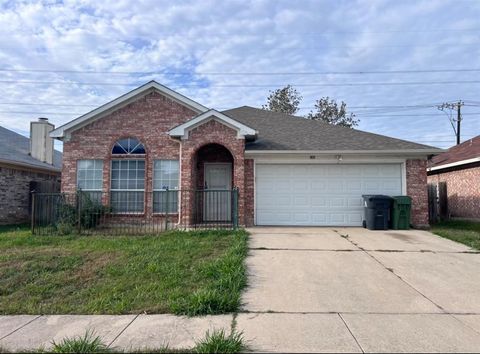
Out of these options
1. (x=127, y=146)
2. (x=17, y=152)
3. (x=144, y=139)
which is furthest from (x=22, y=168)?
(x=144, y=139)

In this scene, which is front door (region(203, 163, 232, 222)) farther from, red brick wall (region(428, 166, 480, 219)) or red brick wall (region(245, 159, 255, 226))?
red brick wall (region(428, 166, 480, 219))

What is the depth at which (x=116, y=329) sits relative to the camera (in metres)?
4.48

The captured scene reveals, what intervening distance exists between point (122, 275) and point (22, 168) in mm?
12788

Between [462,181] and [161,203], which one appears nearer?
[161,203]

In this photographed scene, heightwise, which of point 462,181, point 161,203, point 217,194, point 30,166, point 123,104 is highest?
point 123,104

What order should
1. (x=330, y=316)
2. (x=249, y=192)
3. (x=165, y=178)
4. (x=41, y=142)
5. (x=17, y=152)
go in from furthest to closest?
(x=41, y=142), (x=17, y=152), (x=165, y=178), (x=249, y=192), (x=330, y=316)

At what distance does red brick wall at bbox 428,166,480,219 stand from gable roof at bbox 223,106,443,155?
4147 mm

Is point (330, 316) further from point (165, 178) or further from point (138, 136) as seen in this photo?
point (138, 136)

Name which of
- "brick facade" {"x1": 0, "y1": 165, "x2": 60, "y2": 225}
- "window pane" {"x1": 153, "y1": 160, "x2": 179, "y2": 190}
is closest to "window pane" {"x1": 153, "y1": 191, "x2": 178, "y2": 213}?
"window pane" {"x1": 153, "y1": 160, "x2": 179, "y2": 190}

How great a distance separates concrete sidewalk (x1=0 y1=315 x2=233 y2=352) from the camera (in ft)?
13.4

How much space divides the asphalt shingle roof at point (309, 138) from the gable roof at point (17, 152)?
9981mm

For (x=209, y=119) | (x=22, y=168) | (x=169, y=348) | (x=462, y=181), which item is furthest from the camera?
(x=22, y=168)

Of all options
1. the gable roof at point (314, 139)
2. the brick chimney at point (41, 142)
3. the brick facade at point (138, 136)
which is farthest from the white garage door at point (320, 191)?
the brick chimney at point (41, 142)

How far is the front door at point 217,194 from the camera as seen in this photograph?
1370 cm
